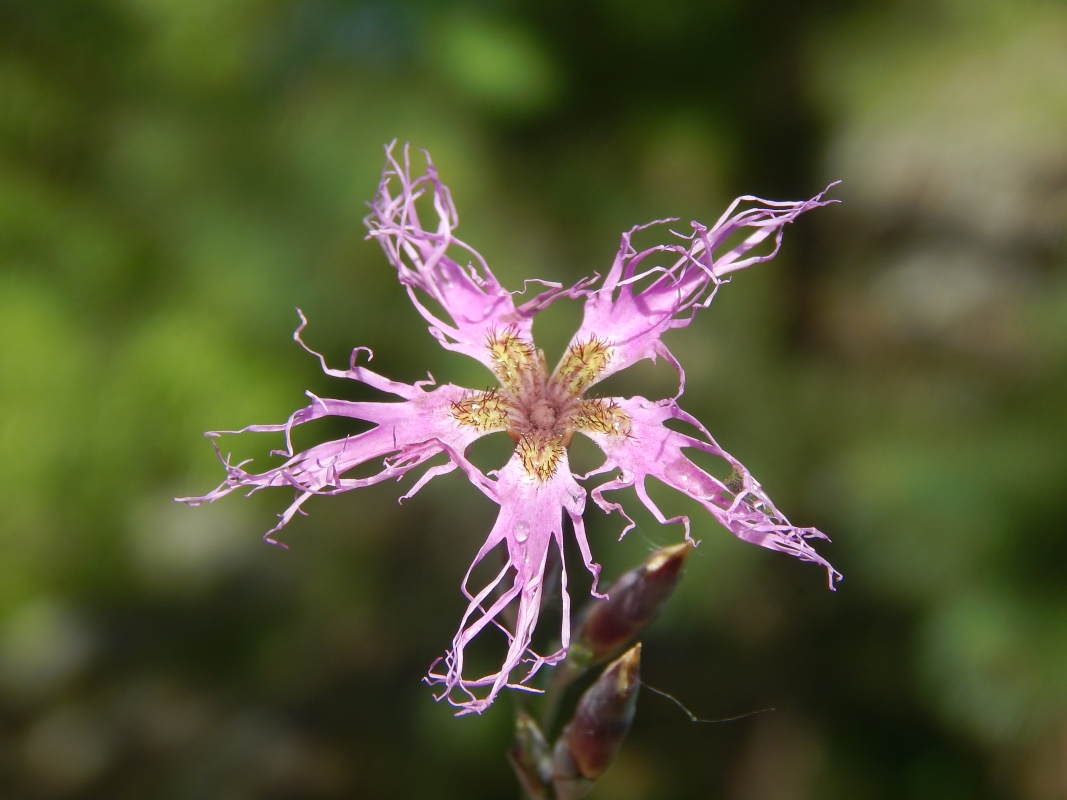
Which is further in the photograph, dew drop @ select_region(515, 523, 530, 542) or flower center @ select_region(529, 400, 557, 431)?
flower center @ select_region(529, 400, 557, 431)

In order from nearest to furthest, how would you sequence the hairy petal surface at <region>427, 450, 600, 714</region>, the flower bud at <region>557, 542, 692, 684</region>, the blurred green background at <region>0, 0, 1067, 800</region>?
the hairy petal surface at <region>427, 450, 600, 714</region>
the flower bud at <region>557, 542, 692, 684</region>
the blurred green background at <region>0, 0, 1067, 800</region>

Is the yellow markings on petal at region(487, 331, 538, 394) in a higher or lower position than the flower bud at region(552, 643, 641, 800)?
higher

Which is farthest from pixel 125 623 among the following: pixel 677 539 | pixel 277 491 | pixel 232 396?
pixel 677 539

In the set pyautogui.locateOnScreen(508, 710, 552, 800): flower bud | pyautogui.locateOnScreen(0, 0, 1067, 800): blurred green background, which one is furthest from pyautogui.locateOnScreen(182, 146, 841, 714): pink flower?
pyautogui.locateOnScreen(0, 0, 1067, 800): blurred green background

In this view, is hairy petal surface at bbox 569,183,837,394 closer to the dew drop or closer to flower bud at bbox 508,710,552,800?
the dew drop

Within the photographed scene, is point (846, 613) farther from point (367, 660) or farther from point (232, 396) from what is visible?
point (232, 396)

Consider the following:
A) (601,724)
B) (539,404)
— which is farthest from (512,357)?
(601,724)

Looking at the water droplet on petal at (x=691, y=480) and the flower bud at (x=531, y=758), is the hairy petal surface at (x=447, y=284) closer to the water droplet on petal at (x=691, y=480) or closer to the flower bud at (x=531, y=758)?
the water droplet on petal at (x=691, y=480)
